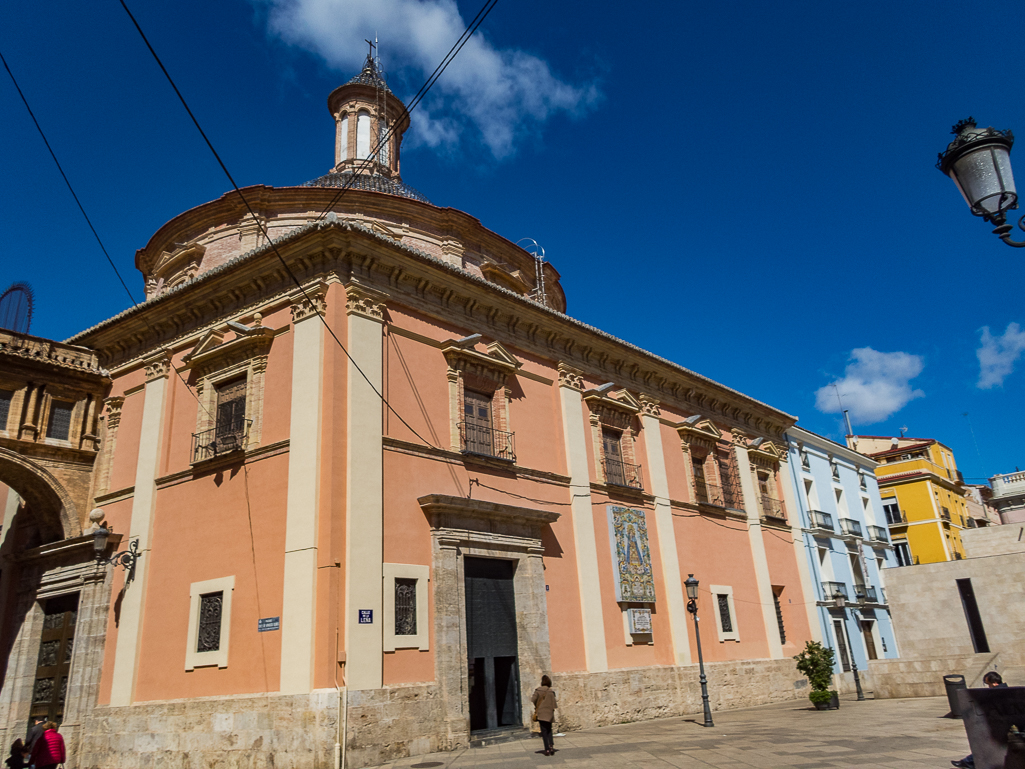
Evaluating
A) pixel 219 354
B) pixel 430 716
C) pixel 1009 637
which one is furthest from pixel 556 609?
pixel 1009 637

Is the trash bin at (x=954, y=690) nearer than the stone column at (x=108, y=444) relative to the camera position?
Yes

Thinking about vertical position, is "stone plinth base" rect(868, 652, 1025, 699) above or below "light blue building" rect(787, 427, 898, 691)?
below

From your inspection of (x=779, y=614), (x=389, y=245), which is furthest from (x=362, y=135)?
(x=779, y=614)

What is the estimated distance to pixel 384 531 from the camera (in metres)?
12.5

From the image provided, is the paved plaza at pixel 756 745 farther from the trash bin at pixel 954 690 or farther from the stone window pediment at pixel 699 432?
the stone window pediment at pixel 699 432

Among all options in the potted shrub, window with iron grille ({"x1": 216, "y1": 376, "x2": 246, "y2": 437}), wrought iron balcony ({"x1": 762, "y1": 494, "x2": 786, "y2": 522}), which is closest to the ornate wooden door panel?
window with iron grille ({"x1": 216, "y1": 376, "x2": 246, "y2": 437})

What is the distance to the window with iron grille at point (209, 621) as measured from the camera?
12.7m

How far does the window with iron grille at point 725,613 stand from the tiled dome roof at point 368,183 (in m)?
13.7

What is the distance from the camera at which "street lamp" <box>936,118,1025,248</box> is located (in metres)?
5.20

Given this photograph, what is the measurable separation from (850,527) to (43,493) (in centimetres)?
2693

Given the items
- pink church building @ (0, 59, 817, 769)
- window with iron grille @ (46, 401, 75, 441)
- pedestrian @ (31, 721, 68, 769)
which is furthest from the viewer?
window with iron grille @ (46, 401, 75, 441)

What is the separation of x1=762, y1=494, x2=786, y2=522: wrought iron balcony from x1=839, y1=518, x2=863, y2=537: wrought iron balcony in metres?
5.08

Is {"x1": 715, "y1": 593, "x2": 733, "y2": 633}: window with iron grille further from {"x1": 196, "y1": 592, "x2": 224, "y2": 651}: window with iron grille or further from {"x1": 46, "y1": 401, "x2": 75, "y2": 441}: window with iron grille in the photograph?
{"x1": 46, "y1": 401, "x2": 75, "y2": 441}: window with iron grille

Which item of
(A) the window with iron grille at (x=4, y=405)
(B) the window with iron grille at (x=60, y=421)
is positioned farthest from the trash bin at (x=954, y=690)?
(A) the window with iron grille at (x=4, y=405)
